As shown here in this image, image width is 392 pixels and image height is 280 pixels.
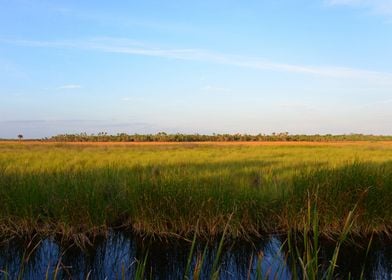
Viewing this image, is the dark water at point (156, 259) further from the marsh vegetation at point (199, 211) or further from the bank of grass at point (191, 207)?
the bank of grass at point (191, 207)

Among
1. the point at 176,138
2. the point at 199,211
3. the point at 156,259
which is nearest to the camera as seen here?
the point at 156,259

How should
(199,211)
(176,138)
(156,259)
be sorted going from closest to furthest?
(156,259)
(199,211)
(176,138)

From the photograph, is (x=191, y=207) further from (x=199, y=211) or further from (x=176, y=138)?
(x=176, y=138)

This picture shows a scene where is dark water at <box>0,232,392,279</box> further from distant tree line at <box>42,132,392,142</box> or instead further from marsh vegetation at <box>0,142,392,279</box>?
distant tree line at <box>42,132,392,142</box>

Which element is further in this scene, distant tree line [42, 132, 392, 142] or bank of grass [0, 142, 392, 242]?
distant tree line [42, 132, 392, 142]

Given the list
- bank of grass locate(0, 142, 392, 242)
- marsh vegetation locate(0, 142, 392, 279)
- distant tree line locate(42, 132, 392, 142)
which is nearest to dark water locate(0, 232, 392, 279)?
marsh vegetation locate(0, 142, 392, 279)

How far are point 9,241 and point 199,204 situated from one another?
117 inches

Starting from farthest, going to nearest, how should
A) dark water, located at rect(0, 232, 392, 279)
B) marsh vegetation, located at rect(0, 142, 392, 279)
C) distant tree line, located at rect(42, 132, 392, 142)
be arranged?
distant tree line, located at rect(42, 132, 392, 142) → marsh vegetation, located at rect(0, 142, 392, 279) → dark water, located at rect(0, 232, 392, 279)

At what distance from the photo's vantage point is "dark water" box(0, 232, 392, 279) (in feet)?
16.9

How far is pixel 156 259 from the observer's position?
5.71 metres

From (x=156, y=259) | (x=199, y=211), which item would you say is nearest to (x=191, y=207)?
(x=199, y=211)

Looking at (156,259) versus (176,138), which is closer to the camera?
(156,259)

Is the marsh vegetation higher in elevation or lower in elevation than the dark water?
higher

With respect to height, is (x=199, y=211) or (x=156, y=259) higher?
(x=199, y=211)
